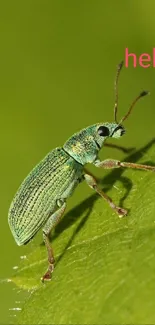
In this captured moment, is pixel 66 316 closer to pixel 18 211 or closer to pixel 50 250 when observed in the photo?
pixel 50 250

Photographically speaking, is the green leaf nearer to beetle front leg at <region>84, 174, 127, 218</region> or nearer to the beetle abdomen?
beetle front leg at <region>84, 174, 127, 218</region>

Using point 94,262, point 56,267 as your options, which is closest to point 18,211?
point 56,267

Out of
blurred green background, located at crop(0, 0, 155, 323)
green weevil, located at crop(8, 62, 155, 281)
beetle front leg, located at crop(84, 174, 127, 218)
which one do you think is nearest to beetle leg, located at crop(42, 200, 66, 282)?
green weevil, located at crop(8, 62, 155, 281)

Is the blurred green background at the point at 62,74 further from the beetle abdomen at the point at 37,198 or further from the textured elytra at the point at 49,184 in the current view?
the beetle abdomen at the point at 37,198

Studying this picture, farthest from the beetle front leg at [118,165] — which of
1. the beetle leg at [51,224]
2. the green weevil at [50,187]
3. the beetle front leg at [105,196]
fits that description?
the beetle leg at [51,224]

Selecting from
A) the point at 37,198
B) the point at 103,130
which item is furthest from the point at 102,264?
the point at 103,130
